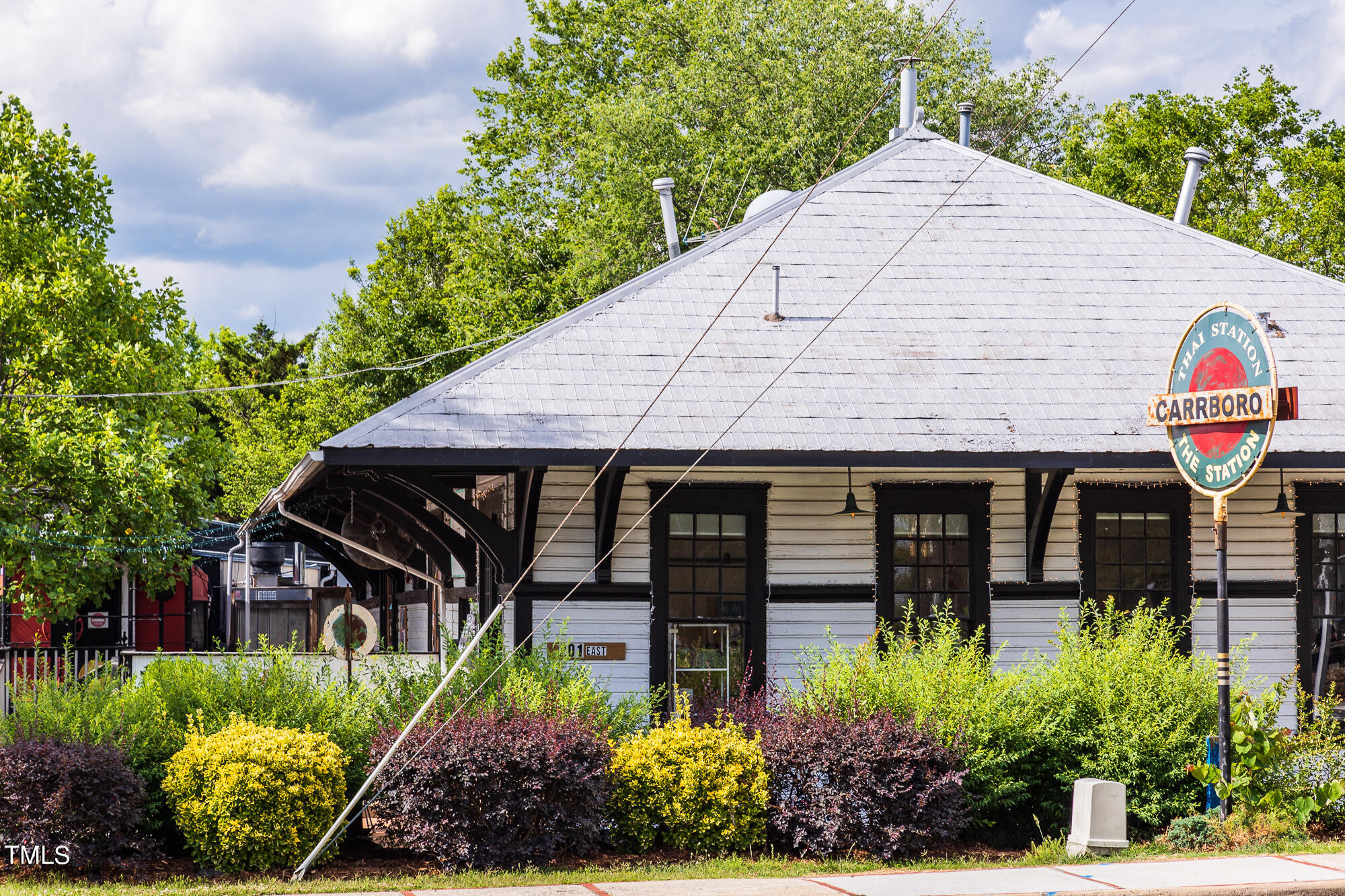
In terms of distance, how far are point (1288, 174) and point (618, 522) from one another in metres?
25.5

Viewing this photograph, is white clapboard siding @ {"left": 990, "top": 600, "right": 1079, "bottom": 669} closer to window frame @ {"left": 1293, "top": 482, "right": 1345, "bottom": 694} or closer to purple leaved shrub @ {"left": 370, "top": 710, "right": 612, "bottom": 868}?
window frame @ {"left": 1293, "top": 482, "right": 1345, "bottom": 694}

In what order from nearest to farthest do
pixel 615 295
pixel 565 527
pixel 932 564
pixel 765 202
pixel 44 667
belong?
pixel 44 667, pixel 565 527, pixel 932 564, pixel 615 295, pixel 765 202

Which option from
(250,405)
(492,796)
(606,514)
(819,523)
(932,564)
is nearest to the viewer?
(492,796)

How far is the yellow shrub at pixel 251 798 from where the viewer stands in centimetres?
859

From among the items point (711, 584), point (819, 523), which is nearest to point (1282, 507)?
point (819, 523)

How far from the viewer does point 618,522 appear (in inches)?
464

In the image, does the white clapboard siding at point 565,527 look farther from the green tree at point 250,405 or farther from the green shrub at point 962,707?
the green tree at point 250,405

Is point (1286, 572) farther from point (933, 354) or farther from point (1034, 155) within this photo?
point (1034, 155)

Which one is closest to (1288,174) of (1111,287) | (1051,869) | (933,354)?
(1111,287)

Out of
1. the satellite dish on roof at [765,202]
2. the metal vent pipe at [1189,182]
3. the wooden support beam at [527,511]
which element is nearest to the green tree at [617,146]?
the satellite dish on roof at [765,202]

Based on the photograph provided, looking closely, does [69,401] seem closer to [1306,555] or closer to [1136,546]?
[1136,546]

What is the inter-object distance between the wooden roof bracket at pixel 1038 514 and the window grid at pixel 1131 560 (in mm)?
618

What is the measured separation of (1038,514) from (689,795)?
4777mm

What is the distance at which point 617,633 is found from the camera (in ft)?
38.5
